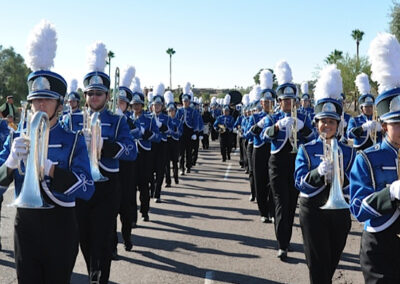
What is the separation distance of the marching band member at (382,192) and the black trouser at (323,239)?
991mm

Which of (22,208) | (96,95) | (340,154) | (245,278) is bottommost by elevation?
(245,278)

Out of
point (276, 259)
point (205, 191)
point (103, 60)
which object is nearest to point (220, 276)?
point (276, 259)

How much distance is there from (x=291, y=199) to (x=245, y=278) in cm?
143

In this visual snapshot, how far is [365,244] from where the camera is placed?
3467 mm

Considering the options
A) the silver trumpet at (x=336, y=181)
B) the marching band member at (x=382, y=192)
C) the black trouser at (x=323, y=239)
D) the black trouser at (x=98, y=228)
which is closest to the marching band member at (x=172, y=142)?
the black trouser at (x=98, y=228)

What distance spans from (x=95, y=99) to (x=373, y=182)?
11.1ft

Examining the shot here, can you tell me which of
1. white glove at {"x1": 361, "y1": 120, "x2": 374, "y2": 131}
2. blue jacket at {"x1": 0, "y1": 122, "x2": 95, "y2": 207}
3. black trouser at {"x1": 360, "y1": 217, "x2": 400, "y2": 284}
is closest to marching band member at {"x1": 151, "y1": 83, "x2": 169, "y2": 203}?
white glove at {"x1": 361, "y1": 120, "x2": 374, "y2": 131}

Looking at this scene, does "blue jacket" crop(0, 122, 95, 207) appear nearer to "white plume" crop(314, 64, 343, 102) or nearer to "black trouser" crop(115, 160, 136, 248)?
"white plume" crop(314, 64, 343, 102)

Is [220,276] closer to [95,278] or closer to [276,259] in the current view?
[276,259]

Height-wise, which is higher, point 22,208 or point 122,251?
point 22,208

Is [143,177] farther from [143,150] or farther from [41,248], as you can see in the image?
[41,248]

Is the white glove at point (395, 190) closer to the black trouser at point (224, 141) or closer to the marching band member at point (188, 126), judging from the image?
the marching band member at point (188, 126)

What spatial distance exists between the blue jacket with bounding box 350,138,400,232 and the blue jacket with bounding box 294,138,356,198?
1039mm

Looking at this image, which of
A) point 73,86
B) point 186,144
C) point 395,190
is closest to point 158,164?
point 73,86
